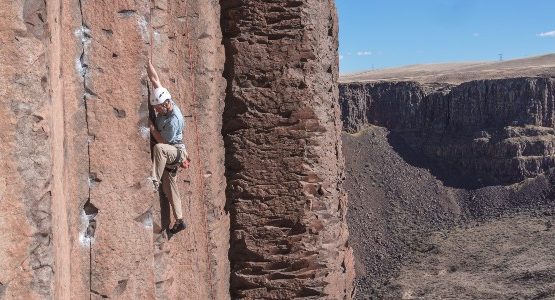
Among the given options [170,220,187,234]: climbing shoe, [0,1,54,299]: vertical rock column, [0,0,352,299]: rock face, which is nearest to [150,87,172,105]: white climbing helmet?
[0,0,352,299]: rock face

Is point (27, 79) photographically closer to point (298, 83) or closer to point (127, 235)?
point (127, 235)

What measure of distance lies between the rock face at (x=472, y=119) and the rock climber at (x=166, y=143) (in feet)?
204

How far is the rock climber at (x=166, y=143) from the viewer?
7.22 m

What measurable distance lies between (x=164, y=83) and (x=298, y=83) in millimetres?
2281

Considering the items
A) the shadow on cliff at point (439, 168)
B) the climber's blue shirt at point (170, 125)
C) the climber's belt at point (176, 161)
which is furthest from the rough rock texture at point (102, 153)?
the shadow on cliff at point (439, 168)

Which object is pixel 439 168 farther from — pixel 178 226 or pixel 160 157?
pixel 160 157

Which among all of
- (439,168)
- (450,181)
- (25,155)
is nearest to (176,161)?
(25,155)


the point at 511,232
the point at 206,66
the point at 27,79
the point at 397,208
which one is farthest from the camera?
the point at 397,208

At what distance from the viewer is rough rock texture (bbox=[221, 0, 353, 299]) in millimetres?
9453

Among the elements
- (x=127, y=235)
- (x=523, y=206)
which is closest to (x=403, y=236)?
(x=523, y=206)

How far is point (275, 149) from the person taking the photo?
944 cm

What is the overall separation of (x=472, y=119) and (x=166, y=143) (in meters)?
66.0

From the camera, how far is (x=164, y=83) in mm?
7855

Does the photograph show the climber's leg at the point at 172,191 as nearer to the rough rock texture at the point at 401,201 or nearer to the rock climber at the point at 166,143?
the rock climber at the point at 166,143
